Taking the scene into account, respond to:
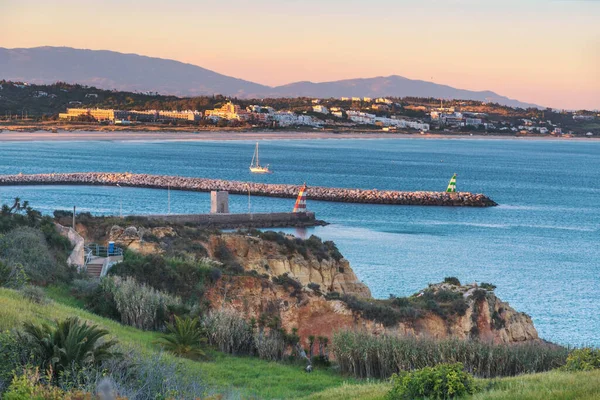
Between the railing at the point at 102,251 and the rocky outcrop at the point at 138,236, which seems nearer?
the railing at the point at 102,251

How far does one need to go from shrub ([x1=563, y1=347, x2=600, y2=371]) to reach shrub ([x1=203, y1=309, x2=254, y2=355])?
199 inches

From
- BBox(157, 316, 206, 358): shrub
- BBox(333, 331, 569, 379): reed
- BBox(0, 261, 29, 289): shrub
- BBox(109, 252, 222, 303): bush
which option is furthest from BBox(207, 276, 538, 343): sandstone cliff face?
BBox(0, 261, 29, 289): shrub

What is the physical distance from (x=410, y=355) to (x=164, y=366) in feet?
13.9

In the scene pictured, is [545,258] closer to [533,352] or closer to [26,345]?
[533,352]

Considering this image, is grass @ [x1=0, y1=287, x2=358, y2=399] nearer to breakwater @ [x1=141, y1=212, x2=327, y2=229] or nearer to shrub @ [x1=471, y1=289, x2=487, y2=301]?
shrub @ [x1=471, y1=289, x2=487, y2=301]

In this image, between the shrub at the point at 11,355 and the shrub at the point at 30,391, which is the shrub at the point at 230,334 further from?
the shrub at the point at 30,391

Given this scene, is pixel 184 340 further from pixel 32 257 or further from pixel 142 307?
pixel 32 257

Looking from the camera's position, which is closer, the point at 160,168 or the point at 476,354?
the point at 476,354

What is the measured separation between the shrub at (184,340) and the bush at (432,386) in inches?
175

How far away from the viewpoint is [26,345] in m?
9.95

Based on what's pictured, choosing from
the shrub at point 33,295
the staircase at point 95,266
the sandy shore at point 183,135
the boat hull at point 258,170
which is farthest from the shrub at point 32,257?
the sandy shore at point 183,135

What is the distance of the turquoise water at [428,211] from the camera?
32028 mm

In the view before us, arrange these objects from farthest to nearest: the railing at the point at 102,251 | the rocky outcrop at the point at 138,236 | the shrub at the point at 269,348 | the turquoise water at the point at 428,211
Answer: the turquoise water at the point at 428,211, the rocky outcrop at the point at 138,236, the railing at the point at 102,251, the shrub at the point at 269,348

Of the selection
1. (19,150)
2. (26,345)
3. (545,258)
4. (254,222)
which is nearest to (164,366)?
(26,345)
